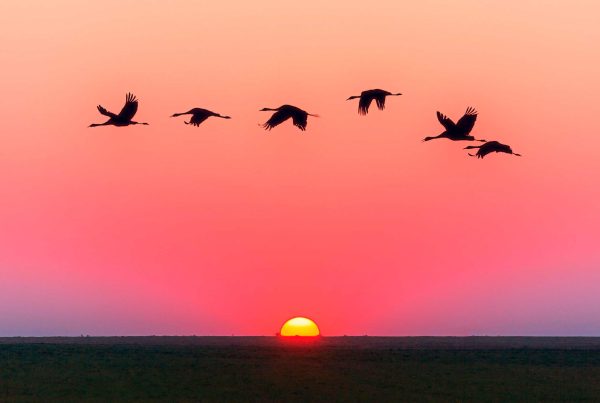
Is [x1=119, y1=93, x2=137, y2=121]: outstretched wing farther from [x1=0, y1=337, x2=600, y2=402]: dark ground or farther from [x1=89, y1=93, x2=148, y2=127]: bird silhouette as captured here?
[x1=0, y1=337, x2=600, y2=402]: dark ground

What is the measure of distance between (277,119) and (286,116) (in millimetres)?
240

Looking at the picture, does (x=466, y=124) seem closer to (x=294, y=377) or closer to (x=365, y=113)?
(x=365, y=113)

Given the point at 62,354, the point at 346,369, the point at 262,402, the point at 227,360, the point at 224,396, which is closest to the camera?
the point at 262,402

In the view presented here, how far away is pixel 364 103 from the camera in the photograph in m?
26.0

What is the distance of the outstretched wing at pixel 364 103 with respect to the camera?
83.7 ft

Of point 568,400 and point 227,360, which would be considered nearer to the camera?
point 568,400

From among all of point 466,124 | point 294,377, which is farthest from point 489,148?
point 294,377

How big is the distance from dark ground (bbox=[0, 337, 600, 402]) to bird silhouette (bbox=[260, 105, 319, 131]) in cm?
2520

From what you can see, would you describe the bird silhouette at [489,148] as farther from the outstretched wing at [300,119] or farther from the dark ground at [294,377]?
the dark ground at [294,377]

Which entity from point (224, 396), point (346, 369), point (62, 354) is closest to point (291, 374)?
point (346, 369)

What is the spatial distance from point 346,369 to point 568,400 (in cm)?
1991

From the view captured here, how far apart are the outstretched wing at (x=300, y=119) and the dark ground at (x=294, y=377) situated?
1003 inches

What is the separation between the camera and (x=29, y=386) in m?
55.2

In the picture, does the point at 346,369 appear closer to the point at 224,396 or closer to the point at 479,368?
the point at 479,368
